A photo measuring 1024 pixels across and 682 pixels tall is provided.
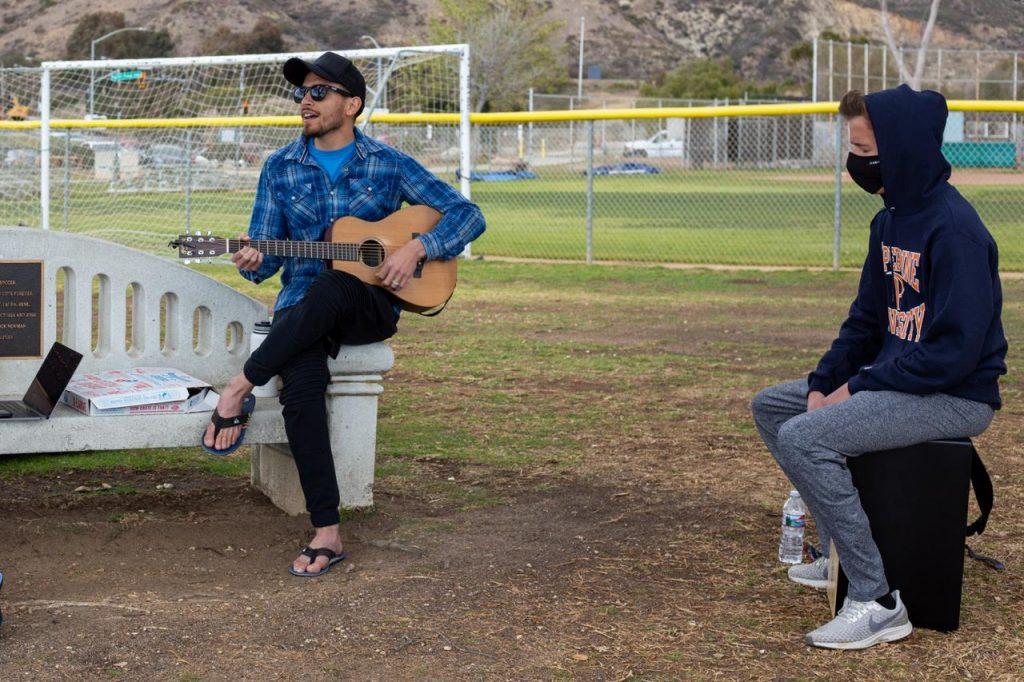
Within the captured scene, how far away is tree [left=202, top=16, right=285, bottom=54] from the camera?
3322 inches

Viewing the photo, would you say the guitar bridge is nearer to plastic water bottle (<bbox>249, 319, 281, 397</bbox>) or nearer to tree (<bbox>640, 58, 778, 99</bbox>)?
plastic water bottle (<bbox>249, 319, 281, 397</bbox>)

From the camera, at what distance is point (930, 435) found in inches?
162

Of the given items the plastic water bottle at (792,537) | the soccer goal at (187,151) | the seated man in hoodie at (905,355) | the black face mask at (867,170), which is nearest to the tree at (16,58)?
the soccer goal at (187,151)

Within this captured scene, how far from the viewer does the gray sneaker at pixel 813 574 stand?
15.3ft

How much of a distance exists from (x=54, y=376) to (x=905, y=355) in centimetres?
282

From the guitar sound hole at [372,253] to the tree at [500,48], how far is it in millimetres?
60281

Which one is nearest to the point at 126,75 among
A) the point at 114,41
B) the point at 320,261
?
the point at 320,261

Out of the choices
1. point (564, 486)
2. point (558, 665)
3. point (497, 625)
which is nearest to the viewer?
point (558, 665)

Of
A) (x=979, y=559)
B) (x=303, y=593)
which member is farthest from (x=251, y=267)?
(x=979, y=559)

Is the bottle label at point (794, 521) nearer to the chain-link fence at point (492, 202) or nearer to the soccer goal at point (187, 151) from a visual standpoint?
the chain-link fence at point (492, 202)

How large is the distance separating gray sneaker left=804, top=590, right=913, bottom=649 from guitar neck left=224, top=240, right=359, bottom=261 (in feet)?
7.22

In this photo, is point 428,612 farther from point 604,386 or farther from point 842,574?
point 604,386

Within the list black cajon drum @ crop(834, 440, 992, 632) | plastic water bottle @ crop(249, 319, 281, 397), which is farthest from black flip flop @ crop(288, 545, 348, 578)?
black cajon drum @ crop(834, 440, 992, 632)

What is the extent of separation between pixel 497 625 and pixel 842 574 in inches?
41.8
